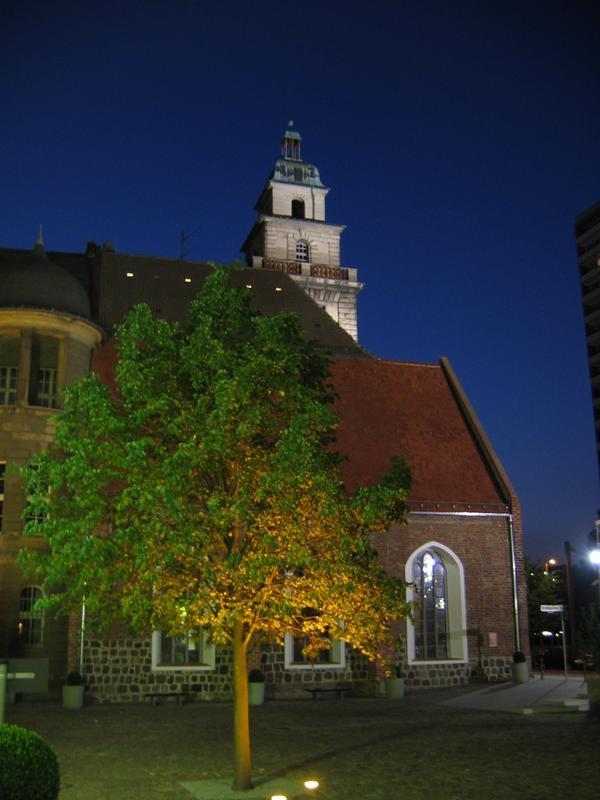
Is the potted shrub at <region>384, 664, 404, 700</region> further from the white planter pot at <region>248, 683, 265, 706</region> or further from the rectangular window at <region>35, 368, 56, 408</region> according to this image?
the rectangular window at <region>35, 368, 56, 408</region>

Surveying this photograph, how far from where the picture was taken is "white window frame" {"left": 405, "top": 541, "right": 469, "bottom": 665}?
3048 cm

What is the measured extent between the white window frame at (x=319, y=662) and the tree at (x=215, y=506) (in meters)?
13.4

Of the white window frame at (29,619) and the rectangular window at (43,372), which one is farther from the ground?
the rectangular window at (43,372)

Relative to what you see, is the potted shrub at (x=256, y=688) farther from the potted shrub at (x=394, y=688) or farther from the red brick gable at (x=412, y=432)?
the red brick gable at (x=412, y=432)

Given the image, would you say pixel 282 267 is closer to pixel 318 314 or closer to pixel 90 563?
pixel 318 314

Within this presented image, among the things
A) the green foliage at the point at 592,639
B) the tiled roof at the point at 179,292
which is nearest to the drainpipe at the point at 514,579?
the green foliage at the point at 592,639

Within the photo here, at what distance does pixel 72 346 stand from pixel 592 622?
19.2 metres

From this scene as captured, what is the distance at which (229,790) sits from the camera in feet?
46.3

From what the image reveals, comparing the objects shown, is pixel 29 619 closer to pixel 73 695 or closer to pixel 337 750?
pixel 73 695

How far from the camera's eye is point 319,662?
96.1 ft

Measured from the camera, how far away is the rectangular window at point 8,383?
29.8m

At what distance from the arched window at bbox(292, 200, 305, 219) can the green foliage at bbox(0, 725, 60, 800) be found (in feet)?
210

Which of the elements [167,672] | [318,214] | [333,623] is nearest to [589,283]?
[318,214]

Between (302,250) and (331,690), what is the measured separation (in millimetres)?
45877
